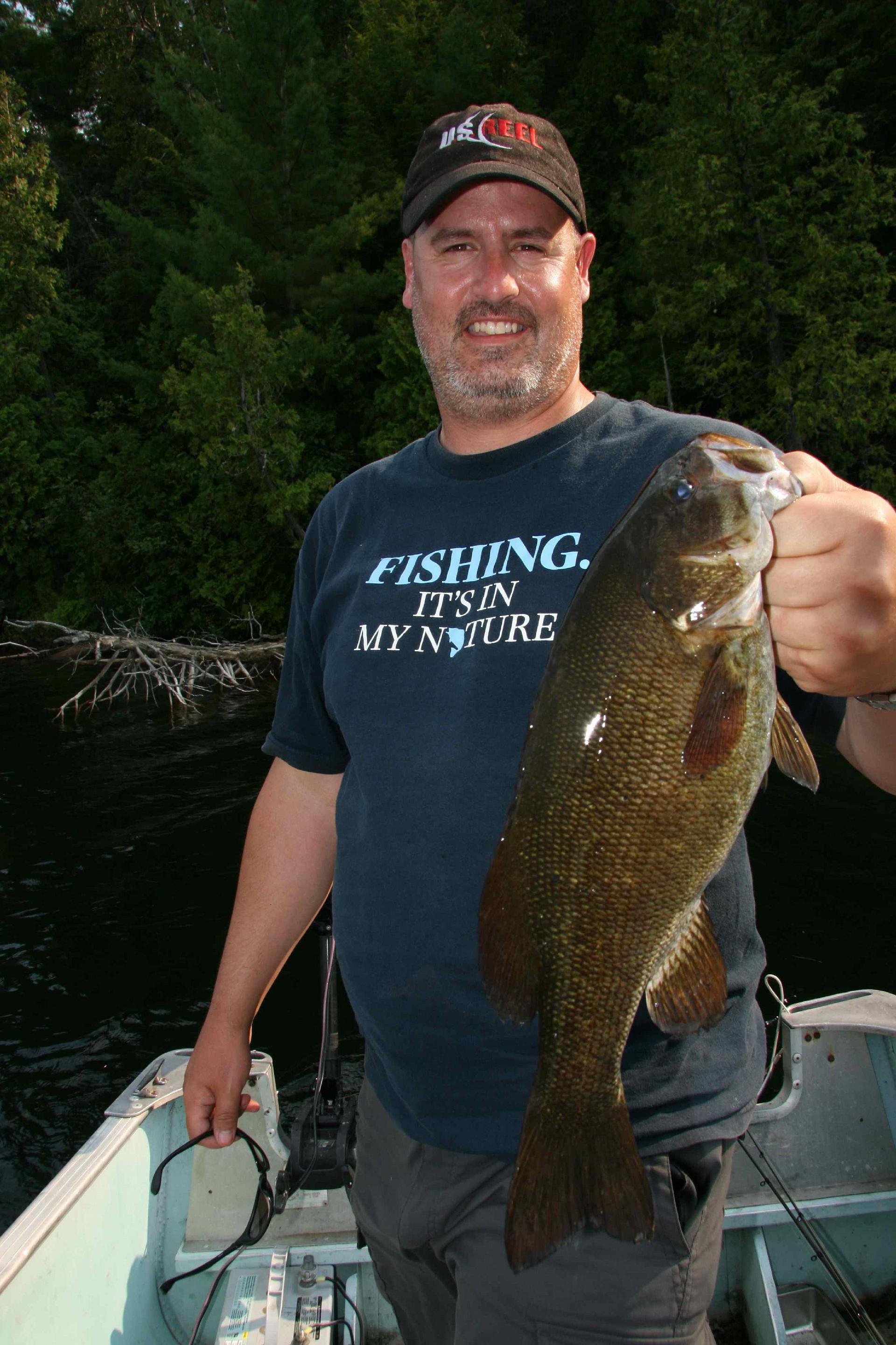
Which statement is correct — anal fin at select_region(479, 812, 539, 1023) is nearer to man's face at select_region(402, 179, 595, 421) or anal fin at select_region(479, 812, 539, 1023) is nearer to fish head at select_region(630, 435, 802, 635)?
fish head at select_region(630, 435, 802, 635)

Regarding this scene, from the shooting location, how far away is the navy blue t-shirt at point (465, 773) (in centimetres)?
162

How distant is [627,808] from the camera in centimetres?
141

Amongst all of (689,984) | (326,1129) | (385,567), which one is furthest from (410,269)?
(326,1129)

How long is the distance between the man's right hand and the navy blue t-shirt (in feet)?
1.31

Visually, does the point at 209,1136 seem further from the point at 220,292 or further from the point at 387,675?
the point at 220,292

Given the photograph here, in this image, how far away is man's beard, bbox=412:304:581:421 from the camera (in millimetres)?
2016

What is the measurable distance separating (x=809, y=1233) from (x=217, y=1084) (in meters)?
1.95

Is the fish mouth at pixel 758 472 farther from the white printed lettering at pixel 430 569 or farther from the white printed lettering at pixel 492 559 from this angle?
the white printed lettering at pixel 430 569

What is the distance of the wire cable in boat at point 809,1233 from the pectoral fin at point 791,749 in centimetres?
158

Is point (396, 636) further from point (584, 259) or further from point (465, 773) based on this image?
point (584, 259)

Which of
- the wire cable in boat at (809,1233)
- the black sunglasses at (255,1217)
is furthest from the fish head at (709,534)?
the black sunglasses at (255,1217)

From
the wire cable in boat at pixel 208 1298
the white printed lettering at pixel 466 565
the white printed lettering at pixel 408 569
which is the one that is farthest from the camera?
the wire cable in boat at pixel 208 1298

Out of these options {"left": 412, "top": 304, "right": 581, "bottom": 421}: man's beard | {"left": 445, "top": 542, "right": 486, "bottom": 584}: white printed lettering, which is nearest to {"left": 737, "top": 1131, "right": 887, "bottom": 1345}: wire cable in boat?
{"left": 445, "top": 542, "right": 486, "bottom": 584}: white printed lettering

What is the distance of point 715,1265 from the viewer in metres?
1.58
